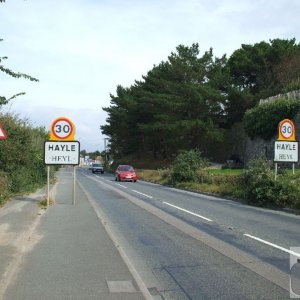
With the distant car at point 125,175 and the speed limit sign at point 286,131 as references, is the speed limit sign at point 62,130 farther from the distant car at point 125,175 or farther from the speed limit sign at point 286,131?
the distant car at point 125,175

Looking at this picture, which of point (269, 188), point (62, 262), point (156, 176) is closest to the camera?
point (62, 262)

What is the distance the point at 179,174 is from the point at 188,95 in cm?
2016

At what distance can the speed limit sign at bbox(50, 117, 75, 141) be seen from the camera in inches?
652

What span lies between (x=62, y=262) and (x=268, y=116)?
3766 centimetres

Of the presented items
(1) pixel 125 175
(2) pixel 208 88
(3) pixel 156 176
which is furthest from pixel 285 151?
(2) pixel 208 88

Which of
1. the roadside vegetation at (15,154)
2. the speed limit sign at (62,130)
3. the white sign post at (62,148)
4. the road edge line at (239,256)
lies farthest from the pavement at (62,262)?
the roadside vegetation at (15,154)

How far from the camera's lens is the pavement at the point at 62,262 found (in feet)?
20.3

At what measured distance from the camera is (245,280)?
22.4 ft

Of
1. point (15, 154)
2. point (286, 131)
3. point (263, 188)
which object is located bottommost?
point (263, 188)

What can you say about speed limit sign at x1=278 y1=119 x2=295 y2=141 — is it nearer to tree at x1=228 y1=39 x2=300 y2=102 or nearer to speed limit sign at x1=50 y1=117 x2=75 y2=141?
speed limit sign at x1=50 y1=117 x2=75 y2=141

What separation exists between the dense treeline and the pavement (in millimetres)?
40199

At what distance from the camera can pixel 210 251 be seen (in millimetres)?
9141

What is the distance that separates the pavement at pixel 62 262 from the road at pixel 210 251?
336mm

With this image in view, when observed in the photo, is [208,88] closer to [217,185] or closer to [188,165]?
[188,165]
